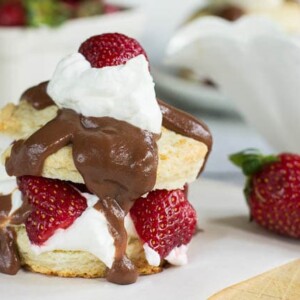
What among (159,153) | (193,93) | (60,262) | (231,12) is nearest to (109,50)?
(159,153)

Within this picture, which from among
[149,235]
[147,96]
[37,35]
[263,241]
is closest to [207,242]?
[263,241]

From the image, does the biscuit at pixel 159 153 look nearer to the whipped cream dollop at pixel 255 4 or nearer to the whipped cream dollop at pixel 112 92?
the whipped cream dollop at pixel 112 92

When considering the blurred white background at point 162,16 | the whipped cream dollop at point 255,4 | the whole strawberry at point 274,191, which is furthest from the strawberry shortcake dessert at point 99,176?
the blurred white background at point 162,16

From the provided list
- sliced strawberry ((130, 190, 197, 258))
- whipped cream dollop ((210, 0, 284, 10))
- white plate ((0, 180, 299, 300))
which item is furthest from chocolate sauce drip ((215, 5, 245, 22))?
sliced strawberry ((130, 190, 197, 258))

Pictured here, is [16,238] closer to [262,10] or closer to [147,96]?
[147,96]

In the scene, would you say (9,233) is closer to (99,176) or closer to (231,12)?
(99,176)

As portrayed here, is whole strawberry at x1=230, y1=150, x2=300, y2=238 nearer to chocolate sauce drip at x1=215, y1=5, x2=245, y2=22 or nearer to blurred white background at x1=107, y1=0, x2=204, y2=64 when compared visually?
chocolate sauce drip at x1=215, y1=5, x2=245, y2=22
